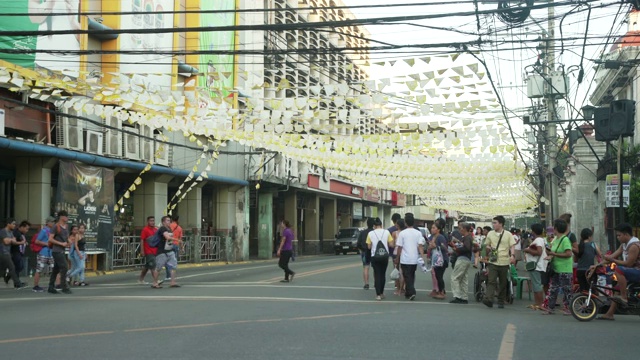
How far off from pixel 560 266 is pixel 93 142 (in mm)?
17369

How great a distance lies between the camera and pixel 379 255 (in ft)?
51.4

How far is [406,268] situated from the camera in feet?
50.2

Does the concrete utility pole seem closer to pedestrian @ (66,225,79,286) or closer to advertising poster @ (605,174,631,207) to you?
advertising poster @ (605,174,631,207)

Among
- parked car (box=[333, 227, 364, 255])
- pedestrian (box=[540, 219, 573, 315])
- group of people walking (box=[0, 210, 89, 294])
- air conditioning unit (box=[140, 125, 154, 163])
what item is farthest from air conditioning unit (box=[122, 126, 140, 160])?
parked car (box=[333, 227, 364, 255])

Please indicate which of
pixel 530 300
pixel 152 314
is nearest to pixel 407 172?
pixel 530 300

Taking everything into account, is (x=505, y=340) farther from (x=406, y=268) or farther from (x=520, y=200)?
(x=520, y=200)

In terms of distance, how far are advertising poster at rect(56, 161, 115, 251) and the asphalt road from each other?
724 centimetres

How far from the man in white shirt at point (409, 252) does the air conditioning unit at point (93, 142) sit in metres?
13.6

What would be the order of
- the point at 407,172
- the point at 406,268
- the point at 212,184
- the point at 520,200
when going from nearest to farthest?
the point at 406,268, the point at 407,172, the point at 212,184, the point at 520,200

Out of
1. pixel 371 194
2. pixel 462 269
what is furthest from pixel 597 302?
pixel 371 194

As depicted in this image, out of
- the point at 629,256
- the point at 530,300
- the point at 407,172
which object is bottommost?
the point at 530,300

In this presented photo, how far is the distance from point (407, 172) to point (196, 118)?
1181 centimetres

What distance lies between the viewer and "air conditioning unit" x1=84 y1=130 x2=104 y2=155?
80.6 ft

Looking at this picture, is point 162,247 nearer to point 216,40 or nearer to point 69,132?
point 69,132
